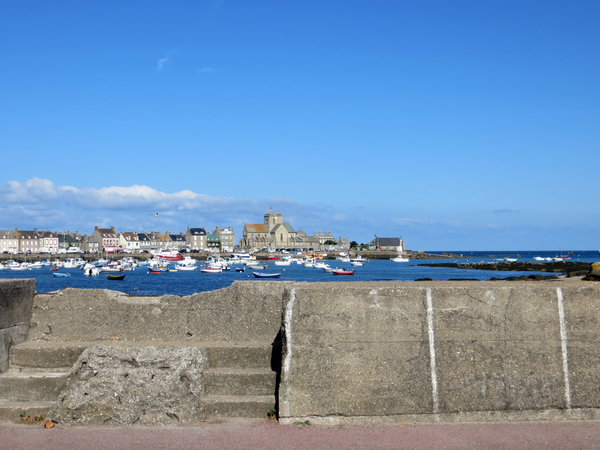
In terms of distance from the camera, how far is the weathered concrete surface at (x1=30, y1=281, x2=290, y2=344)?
312 inches

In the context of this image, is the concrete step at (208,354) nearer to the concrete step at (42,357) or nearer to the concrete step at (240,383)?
the concrete step at (42,357)

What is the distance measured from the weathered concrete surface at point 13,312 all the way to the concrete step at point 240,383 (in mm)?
2827

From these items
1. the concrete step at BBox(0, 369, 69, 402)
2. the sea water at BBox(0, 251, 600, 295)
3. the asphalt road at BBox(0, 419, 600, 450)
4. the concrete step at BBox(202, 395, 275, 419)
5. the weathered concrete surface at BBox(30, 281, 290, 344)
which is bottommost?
the sea water at BBox(0, 251, 600, 295)

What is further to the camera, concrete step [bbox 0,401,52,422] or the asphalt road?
concrete step [bbox 0,401,52,422]

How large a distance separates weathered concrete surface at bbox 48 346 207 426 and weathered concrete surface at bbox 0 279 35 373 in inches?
52.6

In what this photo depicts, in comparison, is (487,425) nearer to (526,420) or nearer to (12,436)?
(526,420)

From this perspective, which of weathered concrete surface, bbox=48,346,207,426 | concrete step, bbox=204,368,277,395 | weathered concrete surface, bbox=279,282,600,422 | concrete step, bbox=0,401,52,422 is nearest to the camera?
weathered concrete surface, bbox=48,346,207,426

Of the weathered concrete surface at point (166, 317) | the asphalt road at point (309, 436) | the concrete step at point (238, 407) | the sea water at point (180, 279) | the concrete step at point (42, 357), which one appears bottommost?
the sea water at point (180, 279)

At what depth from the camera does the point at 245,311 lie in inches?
315

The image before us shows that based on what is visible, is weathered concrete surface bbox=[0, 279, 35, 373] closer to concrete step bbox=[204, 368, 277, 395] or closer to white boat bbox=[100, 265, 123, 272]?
concrete step bbox=[204, 368, 277, 395]

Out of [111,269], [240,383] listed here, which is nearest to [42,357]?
[240,383]

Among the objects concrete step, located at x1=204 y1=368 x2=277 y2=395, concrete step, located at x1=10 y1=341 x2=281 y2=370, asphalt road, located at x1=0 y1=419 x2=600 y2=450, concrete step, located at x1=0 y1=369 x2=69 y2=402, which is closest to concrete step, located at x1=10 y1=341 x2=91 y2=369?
concrete step, located at x1=10 y1=341 x2=281 y2=370

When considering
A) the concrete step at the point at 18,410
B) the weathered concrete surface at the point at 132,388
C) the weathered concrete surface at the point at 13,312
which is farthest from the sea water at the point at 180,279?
the weathered concrete surface at the point at 132,388

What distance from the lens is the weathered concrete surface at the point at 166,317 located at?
7.91 meters
